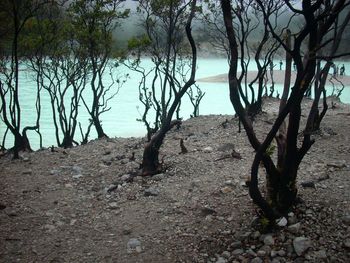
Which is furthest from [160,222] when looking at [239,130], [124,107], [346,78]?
[346,78]

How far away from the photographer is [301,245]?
15.1ft

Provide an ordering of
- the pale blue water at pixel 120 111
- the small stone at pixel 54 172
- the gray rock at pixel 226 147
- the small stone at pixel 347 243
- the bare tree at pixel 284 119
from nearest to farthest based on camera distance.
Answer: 1. the bare tree at pixel 284 119
2. the small stone at pixel 347 243
3. the small stone at pixel 54 172
4. the gray rock at pixel 226 147
5. the pale blue water at pixel 120 111

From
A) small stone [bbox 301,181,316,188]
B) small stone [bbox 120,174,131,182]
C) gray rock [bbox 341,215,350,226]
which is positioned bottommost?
small stone [bbox 120,174,131,182]

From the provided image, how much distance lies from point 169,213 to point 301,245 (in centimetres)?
235

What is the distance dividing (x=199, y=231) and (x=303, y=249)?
60.5 inches

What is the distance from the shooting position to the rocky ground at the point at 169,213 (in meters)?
4.89

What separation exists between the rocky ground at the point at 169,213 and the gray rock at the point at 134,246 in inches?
0.6

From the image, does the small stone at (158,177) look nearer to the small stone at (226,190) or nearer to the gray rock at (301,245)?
the small stone at (226,190)

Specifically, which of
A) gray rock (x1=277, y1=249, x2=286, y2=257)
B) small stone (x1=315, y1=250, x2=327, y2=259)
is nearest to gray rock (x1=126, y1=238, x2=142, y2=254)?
gray rock (x1=277, y1=249, x2=286, y2=257)

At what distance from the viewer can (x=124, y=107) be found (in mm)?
31797

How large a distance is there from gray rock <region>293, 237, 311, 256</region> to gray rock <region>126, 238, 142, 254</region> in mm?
2116

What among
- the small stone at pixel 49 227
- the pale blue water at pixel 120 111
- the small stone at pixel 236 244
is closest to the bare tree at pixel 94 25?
the pale blue water at pixel 120 111

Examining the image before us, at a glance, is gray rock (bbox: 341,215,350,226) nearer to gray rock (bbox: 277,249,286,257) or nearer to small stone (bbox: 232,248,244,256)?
gray rock (bbox: 277,249,286,257)

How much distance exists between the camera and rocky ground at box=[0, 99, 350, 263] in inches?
193
